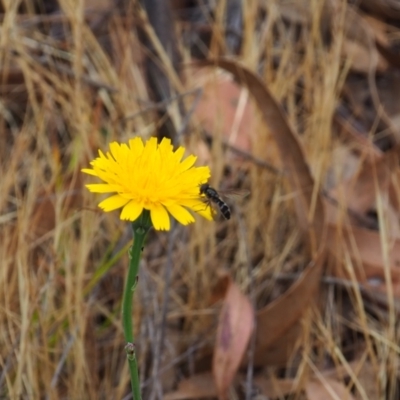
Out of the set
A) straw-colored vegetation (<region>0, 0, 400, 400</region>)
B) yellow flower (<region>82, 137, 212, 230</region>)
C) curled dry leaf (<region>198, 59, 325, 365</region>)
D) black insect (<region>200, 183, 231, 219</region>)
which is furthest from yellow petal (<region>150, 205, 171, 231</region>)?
curled dry leaf (<region>198, 59, 325, 365</region>)

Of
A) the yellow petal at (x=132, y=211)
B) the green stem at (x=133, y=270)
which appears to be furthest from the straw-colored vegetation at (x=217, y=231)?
the yellow petal at (x=132, y=211)

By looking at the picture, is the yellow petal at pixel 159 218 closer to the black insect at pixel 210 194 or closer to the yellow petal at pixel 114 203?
the yellow petal at pixel 114 203

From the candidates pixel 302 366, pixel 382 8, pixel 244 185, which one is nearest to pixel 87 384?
pixel 302 366

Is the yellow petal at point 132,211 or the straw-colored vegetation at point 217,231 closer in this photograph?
the yellow petal at point 132,211

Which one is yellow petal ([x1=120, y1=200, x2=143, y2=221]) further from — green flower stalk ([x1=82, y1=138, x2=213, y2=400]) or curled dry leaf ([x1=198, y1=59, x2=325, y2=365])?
curled dry leaf ([x1=198, y1=59, x2=325, y2=365])

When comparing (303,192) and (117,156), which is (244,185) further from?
(117,156)

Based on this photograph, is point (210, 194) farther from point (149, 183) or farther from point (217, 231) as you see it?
point (217, 231)

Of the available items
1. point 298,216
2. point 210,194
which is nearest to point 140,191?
point 210,194

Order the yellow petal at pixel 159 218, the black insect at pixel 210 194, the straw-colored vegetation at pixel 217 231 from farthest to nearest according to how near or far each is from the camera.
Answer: the straw-colored vegetation at pixel 217 231 < the black insect at pixel 210 194 < the yellow petal at pixel 159 218
